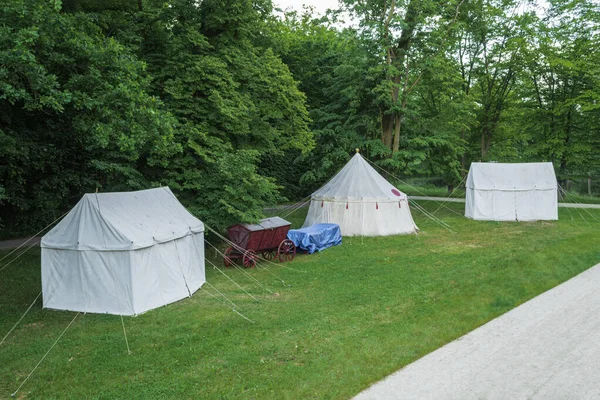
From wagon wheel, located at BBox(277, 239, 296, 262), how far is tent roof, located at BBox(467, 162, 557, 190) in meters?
11.1

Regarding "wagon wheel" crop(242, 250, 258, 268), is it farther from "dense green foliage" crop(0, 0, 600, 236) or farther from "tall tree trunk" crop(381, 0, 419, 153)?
"tall tree trunk" crop(381, 0, 419, 153)

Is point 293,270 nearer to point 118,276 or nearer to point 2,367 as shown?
point 118,276

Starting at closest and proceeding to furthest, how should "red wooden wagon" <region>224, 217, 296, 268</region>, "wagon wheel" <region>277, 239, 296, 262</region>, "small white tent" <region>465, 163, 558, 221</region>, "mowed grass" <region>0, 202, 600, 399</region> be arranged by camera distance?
"mowed grass" <region>0, 202, 600, 399</region> → "red wooden wagon" <region>224, 217, 296, 268</region> → "wagon wheel" <region>277, 239, 296, 262</region> → "small white tent" <region>465, 163, 558, 221</region>

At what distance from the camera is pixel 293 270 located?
1309 cm

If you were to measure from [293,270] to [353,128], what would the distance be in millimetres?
11555

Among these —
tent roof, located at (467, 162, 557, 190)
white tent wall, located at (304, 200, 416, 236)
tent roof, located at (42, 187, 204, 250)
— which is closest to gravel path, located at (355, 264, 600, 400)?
tent roof, located at (42, 187, 204, 250)

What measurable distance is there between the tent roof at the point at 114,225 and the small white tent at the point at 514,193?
50.6 feet

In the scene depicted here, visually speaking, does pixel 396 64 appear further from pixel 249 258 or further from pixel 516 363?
pixel 516 363

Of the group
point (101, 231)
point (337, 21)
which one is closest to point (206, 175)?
point (101, 231)

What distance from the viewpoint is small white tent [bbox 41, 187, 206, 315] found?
935 centimetres

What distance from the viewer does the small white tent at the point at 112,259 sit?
935 cm

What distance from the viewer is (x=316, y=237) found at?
15727 mm

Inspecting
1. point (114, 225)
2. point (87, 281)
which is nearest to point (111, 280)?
point (87, 281)

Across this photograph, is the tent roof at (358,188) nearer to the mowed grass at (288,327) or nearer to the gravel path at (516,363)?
the mowed grass at (288,327)
